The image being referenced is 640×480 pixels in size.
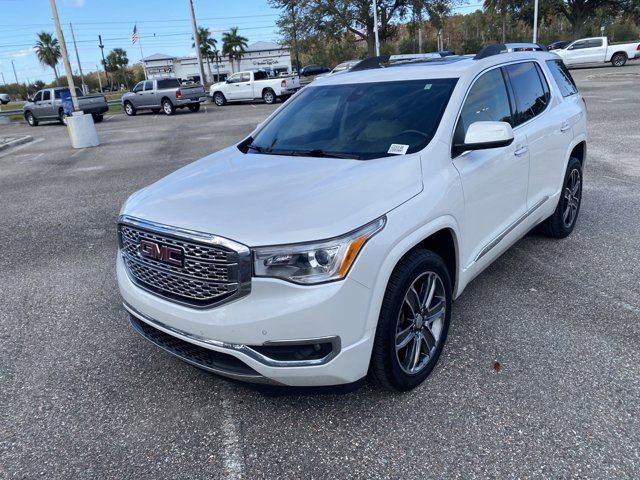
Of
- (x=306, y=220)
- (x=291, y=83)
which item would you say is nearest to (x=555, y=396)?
(x=306, y=220)

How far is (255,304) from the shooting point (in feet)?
7.83

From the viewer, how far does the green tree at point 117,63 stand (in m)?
99.1

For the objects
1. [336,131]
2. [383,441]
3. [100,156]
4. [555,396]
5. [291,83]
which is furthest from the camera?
[291,83]

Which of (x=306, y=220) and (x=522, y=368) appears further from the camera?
(x=522, y=368)

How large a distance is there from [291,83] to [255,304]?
25.7 meters

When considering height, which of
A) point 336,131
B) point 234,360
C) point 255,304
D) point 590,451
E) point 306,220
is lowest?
point 590,451

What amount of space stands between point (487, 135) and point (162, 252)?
197 centimetres

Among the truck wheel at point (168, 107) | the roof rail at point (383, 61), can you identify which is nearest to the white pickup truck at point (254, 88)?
the truck wheel at point (168, 107)

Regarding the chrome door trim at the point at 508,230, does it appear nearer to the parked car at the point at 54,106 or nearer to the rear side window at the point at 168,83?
the parked car at the point at 54,106

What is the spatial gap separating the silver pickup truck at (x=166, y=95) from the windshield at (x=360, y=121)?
22.7 meters

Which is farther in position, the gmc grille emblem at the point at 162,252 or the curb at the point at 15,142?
the curb at the point at 15,142

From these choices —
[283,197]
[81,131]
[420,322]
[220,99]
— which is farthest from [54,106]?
[420,322]

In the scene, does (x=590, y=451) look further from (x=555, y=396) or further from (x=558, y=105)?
(x=558, y=105)

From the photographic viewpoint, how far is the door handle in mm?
3746
